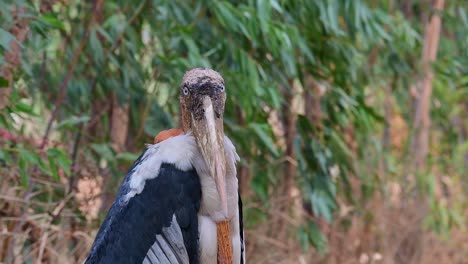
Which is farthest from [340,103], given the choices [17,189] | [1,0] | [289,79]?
[1,0]

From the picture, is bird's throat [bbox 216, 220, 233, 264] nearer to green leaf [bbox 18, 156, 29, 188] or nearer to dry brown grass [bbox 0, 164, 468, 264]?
green leaf [bbox 18, 156, 29, 188]

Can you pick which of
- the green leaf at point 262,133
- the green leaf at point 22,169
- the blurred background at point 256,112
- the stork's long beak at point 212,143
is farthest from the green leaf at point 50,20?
the green leaf at point 262,133

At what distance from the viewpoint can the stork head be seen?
4.14 meters

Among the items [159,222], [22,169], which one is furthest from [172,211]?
[22,169]

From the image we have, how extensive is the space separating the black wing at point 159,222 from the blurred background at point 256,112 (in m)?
1.19

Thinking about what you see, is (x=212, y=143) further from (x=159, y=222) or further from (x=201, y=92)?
(x=159, y=222)

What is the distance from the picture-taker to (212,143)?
4.20 meters

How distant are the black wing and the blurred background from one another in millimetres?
1191

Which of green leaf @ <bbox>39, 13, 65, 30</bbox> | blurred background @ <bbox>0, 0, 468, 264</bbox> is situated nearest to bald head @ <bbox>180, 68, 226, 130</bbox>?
blurred background @ <bbox>0, 0, 468, 264</bbox>

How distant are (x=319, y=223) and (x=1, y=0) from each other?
3.66 meters

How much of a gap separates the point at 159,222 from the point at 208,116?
449mm

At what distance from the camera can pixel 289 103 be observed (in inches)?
310

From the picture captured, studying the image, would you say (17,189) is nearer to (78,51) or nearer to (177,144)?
(78,51)

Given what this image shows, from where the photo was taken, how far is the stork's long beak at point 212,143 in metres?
4.13
